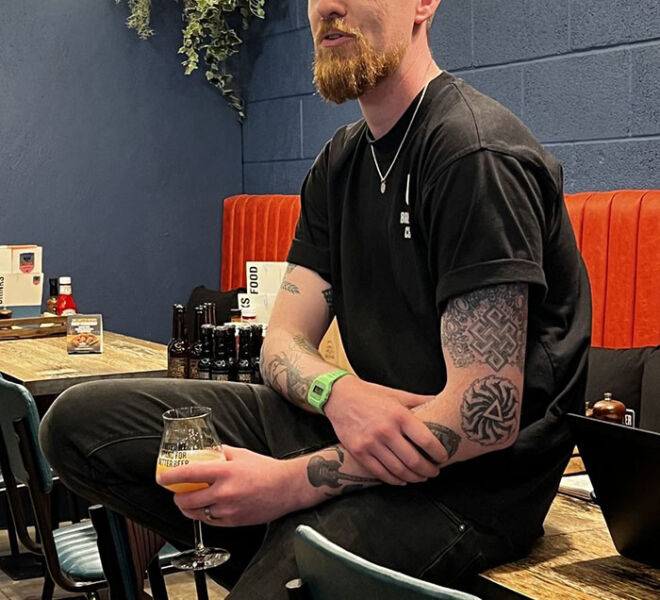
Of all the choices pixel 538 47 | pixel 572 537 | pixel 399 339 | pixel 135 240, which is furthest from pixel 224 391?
pixel 135 240

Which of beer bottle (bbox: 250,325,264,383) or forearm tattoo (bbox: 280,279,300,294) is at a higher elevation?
forearm tattoo (bbox: 280,279,300,294)

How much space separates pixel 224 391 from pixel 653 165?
7.49 ft

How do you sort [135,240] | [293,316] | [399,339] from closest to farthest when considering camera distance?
[399,339] → [293,316] → [135,240]

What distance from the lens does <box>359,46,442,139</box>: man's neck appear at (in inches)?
75.0

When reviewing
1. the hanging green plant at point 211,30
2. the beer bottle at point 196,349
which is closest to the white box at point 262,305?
the beer bottle at point 196,349

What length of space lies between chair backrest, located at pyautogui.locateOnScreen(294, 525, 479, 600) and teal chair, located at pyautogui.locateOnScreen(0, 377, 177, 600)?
150 centimetres

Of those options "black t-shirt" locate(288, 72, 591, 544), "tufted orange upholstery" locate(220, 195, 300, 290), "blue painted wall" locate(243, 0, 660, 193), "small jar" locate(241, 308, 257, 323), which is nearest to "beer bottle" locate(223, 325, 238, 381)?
"small jar" locate(241, 308, 257, 323)

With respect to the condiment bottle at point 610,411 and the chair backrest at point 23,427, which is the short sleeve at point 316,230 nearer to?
the condiment bottle at point 610,411

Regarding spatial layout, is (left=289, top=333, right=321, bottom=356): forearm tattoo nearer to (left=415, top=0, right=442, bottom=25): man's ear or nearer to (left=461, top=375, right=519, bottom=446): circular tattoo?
(left=461, top=375, right=519, bottom=446): circular tattoo

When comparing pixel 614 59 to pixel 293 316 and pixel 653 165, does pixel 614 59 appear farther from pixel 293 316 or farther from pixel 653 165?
pixel 293 316

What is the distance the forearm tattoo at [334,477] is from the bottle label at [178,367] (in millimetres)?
1835

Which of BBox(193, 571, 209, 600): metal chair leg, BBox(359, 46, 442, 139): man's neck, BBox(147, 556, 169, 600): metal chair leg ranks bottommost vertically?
BBox(193, 571, 209, 600): metal chair leg

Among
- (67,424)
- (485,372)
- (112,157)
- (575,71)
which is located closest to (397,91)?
(485,372)

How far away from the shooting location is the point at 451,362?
1.67 meters
